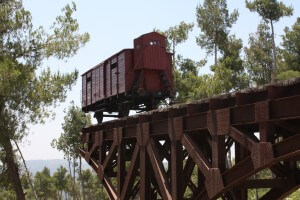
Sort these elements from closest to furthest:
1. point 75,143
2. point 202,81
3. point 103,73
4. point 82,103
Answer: point 103,73
point 82,103
point 202,81
point 75,143

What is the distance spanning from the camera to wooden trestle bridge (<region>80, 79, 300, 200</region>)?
634cm

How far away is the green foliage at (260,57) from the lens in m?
41.7

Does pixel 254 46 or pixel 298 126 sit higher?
pixel 254 46

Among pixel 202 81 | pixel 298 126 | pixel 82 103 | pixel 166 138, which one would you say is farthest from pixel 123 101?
pixel 202 81

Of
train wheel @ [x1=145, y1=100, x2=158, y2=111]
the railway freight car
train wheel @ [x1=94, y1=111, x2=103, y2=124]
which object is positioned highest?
the railway freight car

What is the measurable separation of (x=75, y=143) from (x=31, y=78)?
33662mm

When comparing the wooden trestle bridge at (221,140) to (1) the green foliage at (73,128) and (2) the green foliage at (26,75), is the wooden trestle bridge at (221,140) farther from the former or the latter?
(1) the green foliage at (73,128)

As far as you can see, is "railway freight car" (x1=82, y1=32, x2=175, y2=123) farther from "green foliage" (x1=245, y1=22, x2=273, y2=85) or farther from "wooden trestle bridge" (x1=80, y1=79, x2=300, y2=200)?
"green foliage" (x1=245, y1=22, x2=273, y2=85)

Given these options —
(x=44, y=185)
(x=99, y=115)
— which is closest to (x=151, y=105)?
(x=99, y=115)

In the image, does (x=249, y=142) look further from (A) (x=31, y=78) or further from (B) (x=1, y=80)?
(A) (x=31, y=78)

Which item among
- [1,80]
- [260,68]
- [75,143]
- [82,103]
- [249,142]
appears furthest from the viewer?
[75,143]

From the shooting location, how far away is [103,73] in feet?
64.1

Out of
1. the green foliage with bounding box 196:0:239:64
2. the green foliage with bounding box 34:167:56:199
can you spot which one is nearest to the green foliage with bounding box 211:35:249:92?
the green foliage with bounding box 196:0:239:64

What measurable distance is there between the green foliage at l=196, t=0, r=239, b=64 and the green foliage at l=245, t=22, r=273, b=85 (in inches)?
196
